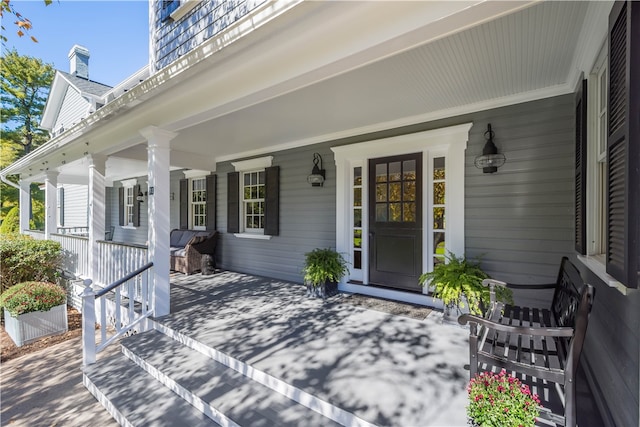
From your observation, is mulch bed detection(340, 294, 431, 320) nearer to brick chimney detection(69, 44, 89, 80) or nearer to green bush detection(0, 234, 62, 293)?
green bush detection(0, 234, 62, 293)

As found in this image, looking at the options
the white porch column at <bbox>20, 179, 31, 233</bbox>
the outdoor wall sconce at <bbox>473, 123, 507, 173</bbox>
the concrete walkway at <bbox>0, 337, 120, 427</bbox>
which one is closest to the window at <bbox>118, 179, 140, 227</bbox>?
the white porch column at <bbox>20, 179, 31, 233</bbox>

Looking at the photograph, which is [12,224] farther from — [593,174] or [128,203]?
[593,174]

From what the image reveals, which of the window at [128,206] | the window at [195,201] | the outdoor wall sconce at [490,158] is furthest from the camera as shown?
the window at [128,206]

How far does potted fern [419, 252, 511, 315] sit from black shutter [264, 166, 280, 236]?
2.97 metres

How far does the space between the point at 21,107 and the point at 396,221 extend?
1990 centimetres

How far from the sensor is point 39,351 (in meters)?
3.72

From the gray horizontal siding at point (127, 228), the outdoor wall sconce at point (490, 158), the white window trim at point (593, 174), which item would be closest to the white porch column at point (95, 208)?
the gray horizontal siding at point (127, 228)

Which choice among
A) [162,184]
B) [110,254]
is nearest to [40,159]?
[110,254]

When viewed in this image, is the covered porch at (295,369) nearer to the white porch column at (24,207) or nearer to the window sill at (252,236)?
the window sill at (252,236)

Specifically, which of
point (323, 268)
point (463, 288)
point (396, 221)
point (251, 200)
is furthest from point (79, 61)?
point (463, 288)

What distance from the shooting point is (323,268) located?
159 inches

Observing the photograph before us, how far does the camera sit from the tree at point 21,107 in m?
13.0

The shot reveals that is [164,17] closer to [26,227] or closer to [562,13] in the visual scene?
[562,13]

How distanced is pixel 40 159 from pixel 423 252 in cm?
785
